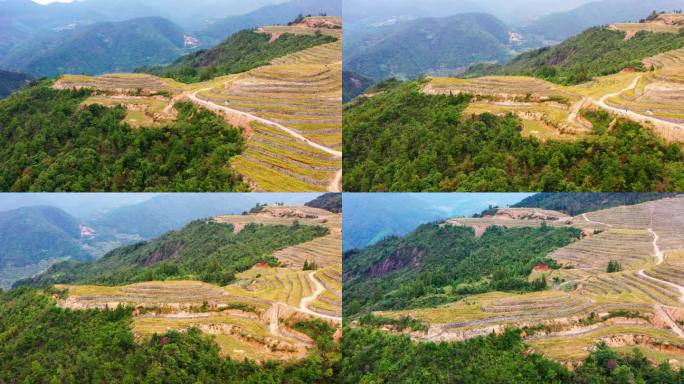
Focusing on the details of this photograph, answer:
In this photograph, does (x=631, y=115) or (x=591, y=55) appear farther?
(x=591, y=55)

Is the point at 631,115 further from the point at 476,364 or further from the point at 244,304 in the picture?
the point at 244,304

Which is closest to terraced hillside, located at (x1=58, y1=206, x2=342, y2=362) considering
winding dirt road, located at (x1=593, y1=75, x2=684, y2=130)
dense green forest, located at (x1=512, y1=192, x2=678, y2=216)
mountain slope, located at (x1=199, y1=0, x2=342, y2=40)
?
dense green forest, located at (x1=512, y1=192, x2=678, y2=216)

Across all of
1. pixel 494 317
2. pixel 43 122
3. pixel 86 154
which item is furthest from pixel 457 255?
A: pixel 43 122

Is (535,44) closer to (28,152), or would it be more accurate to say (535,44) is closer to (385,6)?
(385,6)

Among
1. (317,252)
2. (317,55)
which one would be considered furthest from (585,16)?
(317,252)

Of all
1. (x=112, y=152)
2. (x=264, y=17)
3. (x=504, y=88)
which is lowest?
(x=112, y=152)

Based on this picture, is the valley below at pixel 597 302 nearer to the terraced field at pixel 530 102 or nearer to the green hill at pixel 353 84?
the terraced field at pixel 530 102

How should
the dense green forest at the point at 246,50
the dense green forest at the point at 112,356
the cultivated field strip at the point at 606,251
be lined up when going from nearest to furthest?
the dense green forest at the point at 112,356
the cultivated field strip at the point at 606,251
the dense green forest at the point at 246,50

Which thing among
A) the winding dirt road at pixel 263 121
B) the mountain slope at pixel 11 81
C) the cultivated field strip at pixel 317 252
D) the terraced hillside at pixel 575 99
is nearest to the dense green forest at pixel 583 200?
the terraced hillside at pixel 575 99
